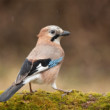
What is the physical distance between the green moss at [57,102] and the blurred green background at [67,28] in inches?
281

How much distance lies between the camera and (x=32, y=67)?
740 cm

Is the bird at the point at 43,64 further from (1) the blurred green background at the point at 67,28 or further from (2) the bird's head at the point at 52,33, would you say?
(1) the blurred green background at the point at 67,28

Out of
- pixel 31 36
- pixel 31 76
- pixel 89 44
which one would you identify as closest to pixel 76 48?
pixel 89 44

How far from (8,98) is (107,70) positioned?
8.30 m

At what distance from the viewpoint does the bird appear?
7.17m

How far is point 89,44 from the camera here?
50.4 feet

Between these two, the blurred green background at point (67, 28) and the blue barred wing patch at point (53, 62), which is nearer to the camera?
the blue barred wing patch at point (53, 62)

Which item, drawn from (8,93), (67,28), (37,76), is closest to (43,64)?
(37,76)

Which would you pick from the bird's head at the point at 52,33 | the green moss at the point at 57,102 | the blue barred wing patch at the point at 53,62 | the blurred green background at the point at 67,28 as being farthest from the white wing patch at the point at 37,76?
the blurred green background at the point at 67,28

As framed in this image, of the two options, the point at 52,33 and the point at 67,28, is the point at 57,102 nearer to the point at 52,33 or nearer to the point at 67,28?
the point at 52,33

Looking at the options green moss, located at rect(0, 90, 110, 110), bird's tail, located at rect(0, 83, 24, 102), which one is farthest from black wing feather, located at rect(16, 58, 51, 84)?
green moss, located at rect(0, 90, 110, 110)

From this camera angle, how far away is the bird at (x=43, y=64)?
23.5 feet

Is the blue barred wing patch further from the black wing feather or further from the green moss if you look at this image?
the green moss

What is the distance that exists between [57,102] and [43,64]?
789 mm
